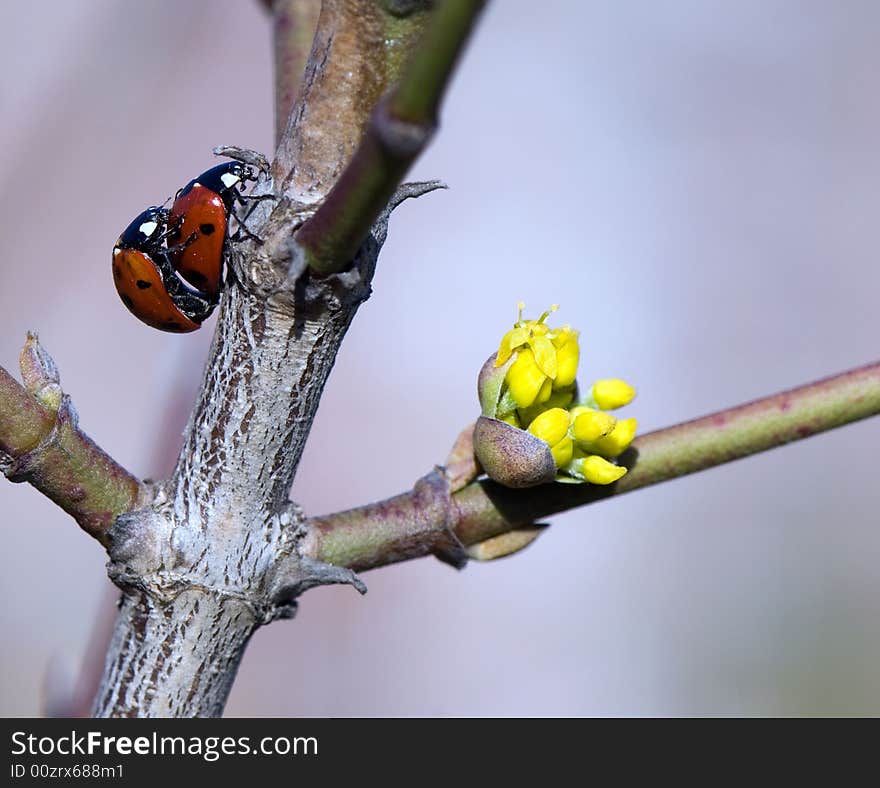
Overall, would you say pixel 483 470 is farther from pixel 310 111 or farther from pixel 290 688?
pixel 290 688

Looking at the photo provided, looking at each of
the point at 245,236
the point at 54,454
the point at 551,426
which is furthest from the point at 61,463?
the point at 551,426

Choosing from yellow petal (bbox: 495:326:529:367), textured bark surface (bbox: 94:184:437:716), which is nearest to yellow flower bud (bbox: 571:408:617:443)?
yellow petal (bbox: 495:326:529:367)

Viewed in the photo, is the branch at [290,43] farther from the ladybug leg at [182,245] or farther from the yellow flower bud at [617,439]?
the yellow flower bud at [617,439]

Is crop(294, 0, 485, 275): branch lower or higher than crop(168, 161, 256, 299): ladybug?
lower

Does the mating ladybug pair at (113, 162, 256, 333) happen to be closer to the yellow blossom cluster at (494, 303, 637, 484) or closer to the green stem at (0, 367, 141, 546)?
the green stem at (0, 367, 141, 546)

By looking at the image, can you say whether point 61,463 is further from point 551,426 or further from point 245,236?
point 551,426

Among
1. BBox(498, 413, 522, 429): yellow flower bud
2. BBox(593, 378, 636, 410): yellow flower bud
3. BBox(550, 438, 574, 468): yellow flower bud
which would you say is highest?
BBox(593, 378, 636, 410): yellow flower bud

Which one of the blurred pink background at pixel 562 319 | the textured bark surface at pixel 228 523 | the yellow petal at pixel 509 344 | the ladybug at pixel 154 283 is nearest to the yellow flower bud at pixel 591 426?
the yellow petal at pixel 509 344
